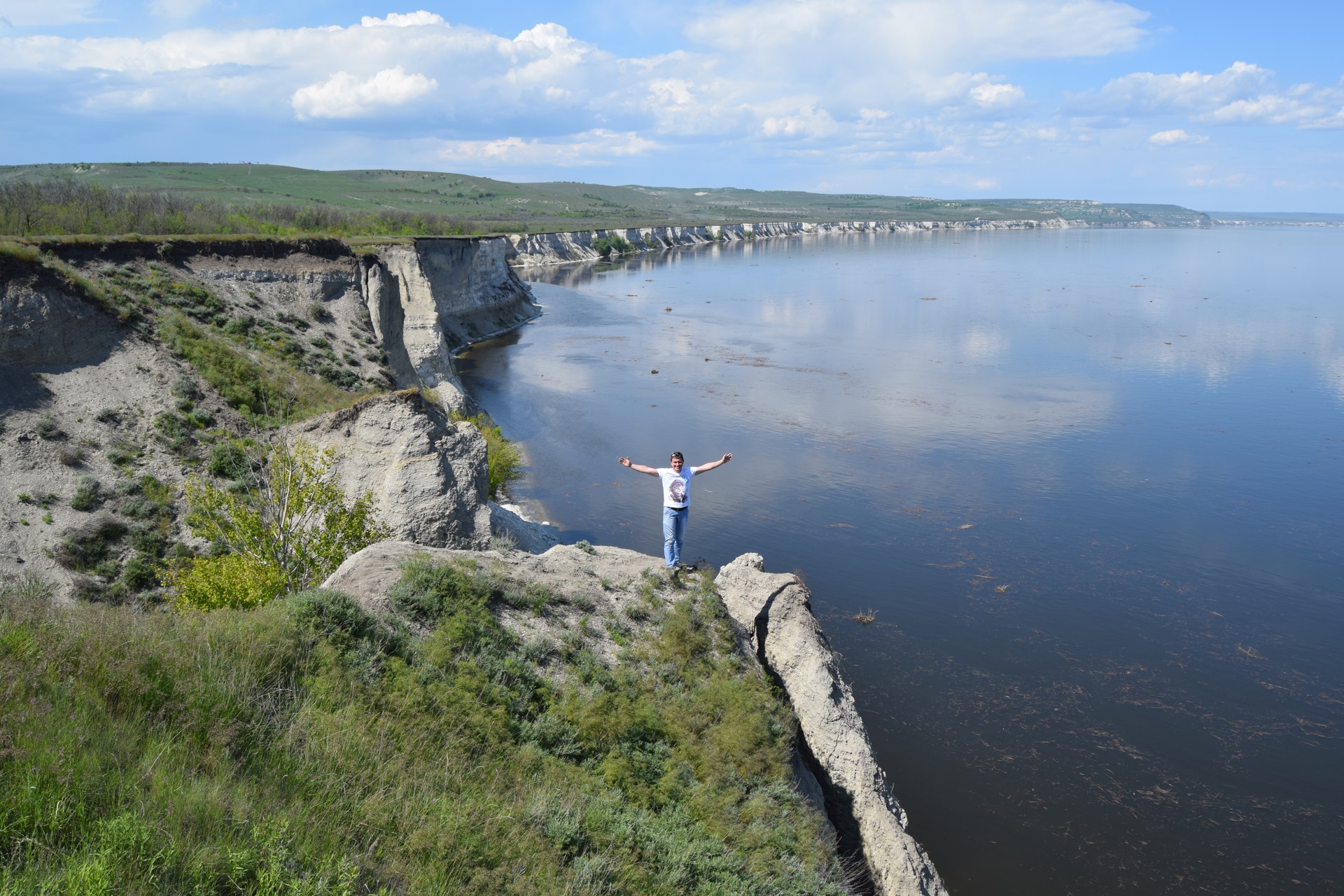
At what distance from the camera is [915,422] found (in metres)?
42.9

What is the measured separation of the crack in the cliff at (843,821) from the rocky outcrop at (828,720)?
0.06 ft

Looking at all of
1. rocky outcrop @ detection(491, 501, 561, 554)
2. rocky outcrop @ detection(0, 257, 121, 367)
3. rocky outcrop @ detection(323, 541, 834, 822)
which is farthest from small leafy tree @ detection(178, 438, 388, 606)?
rocky outcrop @ detection(0, 257, 121, 367)

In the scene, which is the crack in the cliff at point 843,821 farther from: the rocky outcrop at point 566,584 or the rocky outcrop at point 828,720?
the rocky outcrop at point 566,584

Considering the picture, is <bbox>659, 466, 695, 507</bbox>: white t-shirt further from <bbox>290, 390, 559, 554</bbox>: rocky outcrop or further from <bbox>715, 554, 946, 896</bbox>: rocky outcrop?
<bbox>290, 390, 559, 554</bbox>: rocky outcrop

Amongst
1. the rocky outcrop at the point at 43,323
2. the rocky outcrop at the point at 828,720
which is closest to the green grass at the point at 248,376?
the rocky outcrop at the point at 43,323

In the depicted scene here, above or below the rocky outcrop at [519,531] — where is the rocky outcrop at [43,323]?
above

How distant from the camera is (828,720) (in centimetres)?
1394

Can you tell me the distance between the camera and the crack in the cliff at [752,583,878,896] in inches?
484

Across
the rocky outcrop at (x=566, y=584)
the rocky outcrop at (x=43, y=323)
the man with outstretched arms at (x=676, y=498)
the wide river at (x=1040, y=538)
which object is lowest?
the wide river at (x=1040, y=538)

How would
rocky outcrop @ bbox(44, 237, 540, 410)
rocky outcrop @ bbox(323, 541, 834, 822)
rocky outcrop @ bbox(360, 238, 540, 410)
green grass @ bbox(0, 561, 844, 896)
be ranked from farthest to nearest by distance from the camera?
rocky outcrop @ bbox(360, 238, 540, 410), rocky outcrop @ bbox(44, 237, 540, 410), rocky outcrop @ bbox(323, 541, 834, 822), green grass @ bbox(0, 561, 844, 896)

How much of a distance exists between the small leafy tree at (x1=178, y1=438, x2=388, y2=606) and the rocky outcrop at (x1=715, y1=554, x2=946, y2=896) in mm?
8036

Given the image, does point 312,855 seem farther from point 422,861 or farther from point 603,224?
point 603,224

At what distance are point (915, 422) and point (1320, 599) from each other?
2034 cm

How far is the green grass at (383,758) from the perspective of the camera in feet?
19.2
